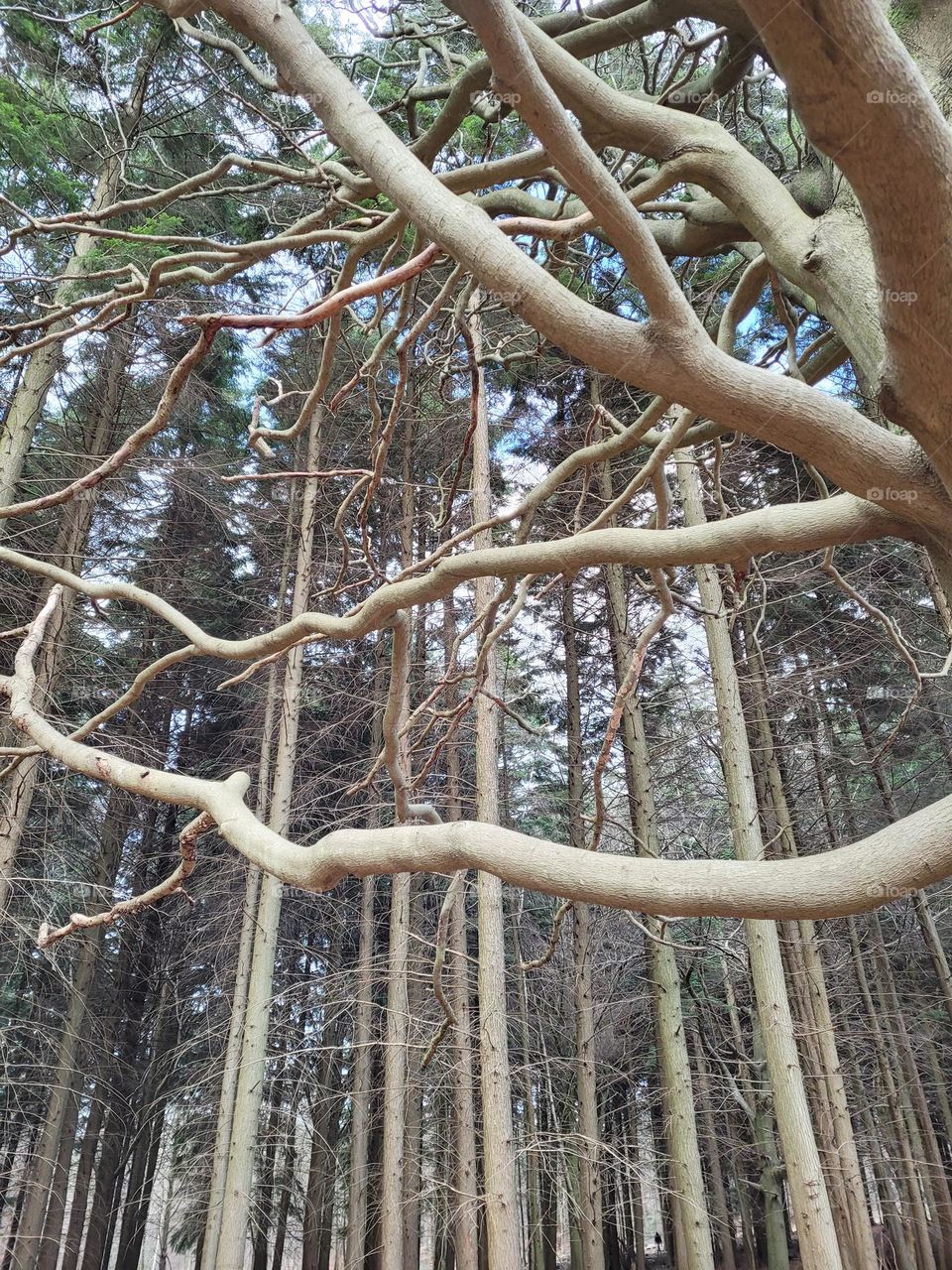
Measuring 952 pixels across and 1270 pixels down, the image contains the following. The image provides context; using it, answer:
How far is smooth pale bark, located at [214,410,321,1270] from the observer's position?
→ 22.0 ft

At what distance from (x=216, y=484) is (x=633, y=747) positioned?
5957 mm

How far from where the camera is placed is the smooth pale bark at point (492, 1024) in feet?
17.1

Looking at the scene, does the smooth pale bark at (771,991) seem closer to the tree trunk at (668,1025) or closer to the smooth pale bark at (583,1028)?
the tree trunk at (668,1025)

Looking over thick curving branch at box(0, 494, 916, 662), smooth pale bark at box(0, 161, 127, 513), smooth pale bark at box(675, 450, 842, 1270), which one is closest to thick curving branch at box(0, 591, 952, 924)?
thick curving branch at box(0, 494, 916, 662)

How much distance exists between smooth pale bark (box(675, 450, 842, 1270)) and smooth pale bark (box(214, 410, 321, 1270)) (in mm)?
3472

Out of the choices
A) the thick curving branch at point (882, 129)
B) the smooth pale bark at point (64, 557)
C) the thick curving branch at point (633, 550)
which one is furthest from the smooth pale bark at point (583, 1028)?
the thick curving branch at point (882, 129)

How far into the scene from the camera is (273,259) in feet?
33.3

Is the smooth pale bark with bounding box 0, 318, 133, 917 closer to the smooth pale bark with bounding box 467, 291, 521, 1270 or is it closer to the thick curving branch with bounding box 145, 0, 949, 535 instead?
the smooth pale bark with bounding box 467, 291, 521, 1270

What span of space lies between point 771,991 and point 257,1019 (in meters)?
4.36

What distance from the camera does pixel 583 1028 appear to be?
8375 millimetres

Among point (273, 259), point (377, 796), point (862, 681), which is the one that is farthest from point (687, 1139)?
point (273, 259)

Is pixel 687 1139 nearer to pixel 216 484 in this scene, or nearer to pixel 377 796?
pixel 377 796

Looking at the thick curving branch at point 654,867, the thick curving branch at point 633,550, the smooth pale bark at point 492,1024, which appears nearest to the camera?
the thick curving branch at point 654,867

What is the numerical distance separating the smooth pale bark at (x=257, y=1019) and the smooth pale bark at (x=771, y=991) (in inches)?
137
